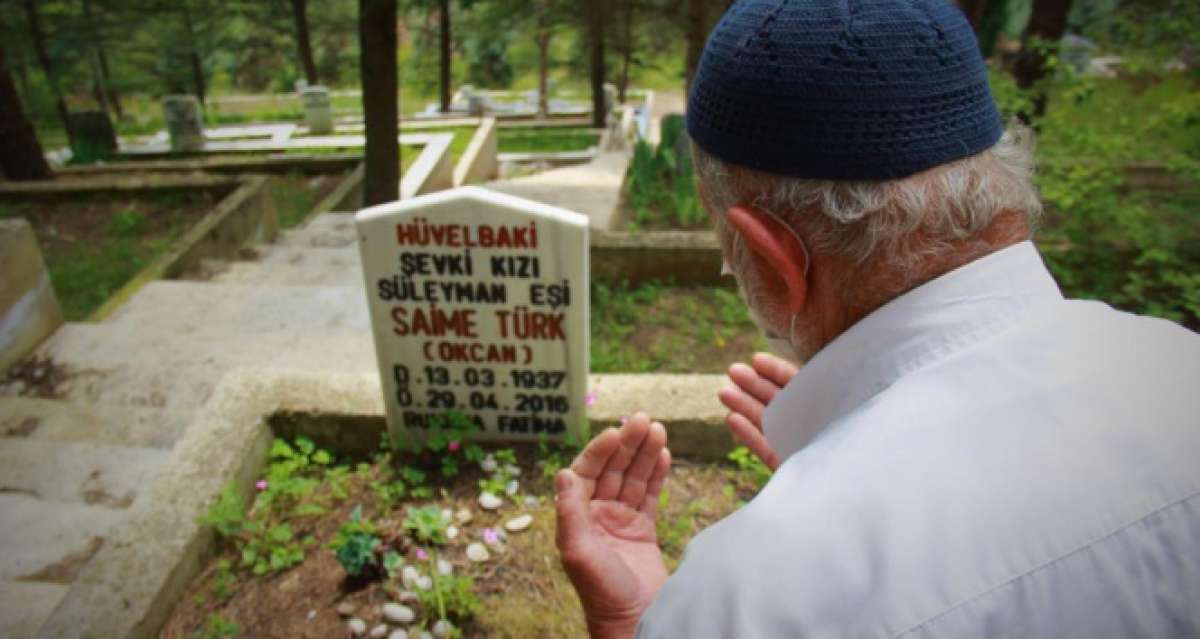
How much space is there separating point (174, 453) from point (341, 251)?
479 cm

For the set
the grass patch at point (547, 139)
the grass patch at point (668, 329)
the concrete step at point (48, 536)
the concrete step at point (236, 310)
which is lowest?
the grass patch at point (547, 139)

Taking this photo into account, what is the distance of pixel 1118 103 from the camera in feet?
14.4

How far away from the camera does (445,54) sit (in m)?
19.1

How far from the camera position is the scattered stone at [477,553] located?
2.41 meters

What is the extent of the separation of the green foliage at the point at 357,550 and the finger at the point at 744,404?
1.22 m

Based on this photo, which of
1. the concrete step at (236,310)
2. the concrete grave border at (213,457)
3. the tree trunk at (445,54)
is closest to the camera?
the concrete grave border at (213,457)

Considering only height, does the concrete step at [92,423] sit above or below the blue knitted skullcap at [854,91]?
below

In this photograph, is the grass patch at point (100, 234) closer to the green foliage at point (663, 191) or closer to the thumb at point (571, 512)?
the green foliage at point (663, 191)

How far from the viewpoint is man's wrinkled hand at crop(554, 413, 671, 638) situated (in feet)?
5.26

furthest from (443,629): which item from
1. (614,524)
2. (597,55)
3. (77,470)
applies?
(597,55)

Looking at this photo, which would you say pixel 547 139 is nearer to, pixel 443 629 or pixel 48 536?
pixel 48 536

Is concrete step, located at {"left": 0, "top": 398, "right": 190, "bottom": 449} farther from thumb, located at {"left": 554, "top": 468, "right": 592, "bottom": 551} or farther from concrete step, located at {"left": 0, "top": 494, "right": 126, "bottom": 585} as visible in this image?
thumb, located at {"left": 554, "top": 468, "right": 592, "bottom": 551}

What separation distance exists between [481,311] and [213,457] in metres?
1.12

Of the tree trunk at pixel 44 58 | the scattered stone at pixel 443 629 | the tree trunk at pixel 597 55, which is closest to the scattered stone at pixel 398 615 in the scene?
the scattered stone at pixel 443 629
